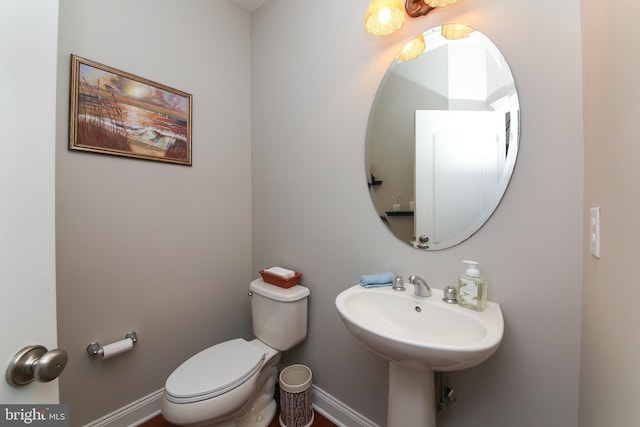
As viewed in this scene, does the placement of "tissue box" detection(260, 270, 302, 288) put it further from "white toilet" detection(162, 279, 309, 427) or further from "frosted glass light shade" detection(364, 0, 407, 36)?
"frosted glass light shade" detection(364, 0, 407, 36)

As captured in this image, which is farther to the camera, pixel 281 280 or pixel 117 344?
pixel 281 280

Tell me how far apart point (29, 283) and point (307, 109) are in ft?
4.24

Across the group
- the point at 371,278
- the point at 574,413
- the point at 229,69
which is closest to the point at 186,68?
the point at 229,69

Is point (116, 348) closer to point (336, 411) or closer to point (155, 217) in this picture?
point (155, 217)

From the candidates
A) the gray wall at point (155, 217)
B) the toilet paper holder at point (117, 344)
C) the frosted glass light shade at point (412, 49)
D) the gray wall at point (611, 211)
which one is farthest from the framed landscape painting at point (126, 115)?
the gray wall at point (611, 211)

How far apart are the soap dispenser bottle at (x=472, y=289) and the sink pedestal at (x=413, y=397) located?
273 millimetres

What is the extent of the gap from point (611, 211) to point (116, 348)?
6.14 ft

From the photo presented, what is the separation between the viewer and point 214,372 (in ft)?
3.58

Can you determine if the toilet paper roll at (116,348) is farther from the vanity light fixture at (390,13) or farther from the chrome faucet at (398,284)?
the vanity light fixture at (390,13)

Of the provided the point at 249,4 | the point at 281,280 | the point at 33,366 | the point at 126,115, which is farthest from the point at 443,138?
the point at 249,4

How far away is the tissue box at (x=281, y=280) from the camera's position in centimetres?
138

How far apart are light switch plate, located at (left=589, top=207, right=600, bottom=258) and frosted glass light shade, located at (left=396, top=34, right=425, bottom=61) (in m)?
0.83

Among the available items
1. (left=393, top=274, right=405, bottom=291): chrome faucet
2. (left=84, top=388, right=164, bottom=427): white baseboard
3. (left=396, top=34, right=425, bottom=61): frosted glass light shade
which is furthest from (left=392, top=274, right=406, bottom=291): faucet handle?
(left=84, top=388, right=164, bottom=427): white baseboard

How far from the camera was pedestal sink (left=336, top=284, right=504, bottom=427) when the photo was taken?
2.06 ft
